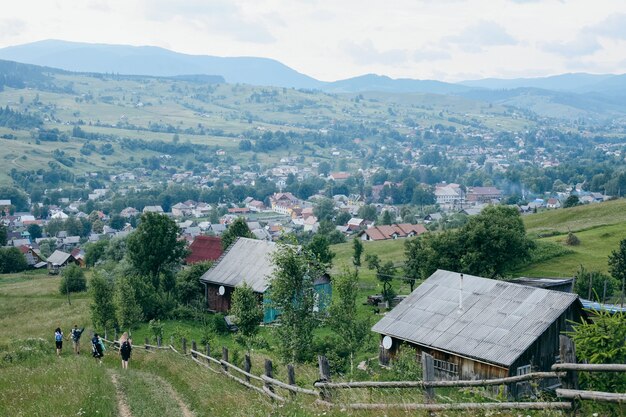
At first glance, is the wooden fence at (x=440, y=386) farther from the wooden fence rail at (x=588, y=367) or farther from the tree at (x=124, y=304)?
the tree at (x=124, y=304)

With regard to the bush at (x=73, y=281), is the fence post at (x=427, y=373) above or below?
above

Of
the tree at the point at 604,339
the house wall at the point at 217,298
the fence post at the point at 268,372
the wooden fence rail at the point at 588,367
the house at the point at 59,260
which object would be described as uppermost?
the wooden fence rail at the point at 588,367

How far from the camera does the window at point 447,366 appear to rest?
29.2m

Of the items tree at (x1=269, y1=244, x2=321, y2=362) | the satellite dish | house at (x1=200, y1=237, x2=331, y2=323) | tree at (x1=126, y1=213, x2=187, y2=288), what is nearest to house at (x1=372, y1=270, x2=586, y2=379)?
the satellite dish

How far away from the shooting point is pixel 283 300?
80.5 feet

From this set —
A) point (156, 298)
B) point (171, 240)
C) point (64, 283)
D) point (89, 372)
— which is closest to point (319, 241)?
point (171, 240)

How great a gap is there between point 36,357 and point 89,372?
7.97 m

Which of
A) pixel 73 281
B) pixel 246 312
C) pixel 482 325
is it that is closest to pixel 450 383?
pixel 482 325

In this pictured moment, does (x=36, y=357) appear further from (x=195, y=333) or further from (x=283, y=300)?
(x=195, y=333)

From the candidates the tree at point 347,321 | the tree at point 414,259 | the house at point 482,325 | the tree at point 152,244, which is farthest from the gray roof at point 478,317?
the tree at point 152,244

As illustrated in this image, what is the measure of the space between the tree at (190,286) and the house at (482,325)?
22.5 m

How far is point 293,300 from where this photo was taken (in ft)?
81.6

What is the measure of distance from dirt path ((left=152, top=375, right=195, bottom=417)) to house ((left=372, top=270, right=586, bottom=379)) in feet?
44.6

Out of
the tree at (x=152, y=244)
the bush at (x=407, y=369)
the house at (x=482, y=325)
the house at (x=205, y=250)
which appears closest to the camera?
the bush at (x=407, y=369)
